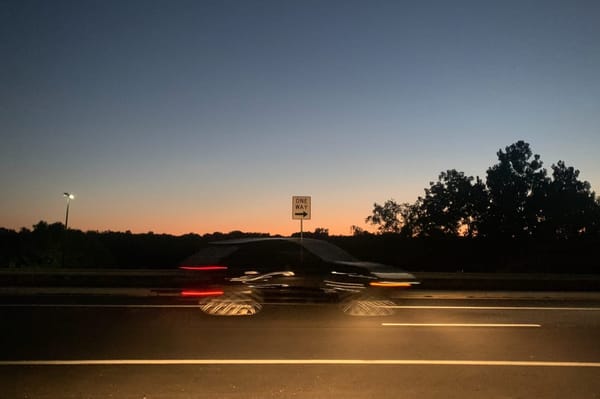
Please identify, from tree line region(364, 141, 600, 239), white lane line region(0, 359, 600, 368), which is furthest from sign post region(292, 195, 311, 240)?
tree line region(364, 141, 600, 239)

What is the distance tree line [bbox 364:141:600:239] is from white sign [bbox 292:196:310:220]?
38833 millimetres

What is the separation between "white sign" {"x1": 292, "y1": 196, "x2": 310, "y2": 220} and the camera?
1438cm

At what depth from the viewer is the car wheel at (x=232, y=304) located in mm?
10602

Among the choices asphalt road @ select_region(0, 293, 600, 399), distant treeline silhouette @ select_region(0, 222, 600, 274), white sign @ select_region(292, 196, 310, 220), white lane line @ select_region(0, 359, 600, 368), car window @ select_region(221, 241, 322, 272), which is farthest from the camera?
distant treeline silhouette @ select_region(0, 222, 600, 274)

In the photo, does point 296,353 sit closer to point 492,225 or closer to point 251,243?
point 251,243

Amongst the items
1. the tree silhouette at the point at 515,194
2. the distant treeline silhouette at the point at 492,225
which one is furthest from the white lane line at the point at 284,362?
the tree silhouette at the point at 515,194

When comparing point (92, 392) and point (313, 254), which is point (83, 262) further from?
point (92, 392)

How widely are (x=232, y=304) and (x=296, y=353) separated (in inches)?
145

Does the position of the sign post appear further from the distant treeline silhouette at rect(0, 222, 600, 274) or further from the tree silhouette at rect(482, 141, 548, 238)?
the tree silhouette at rect(482, 141, 548, 238)

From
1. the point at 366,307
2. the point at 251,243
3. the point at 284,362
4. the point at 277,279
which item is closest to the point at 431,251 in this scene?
the point at 366,307

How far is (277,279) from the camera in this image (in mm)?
10664

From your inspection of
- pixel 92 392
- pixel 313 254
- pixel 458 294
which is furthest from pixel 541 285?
pixel 92 392

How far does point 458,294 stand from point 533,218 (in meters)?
39.0

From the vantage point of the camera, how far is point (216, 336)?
27.3 feet
